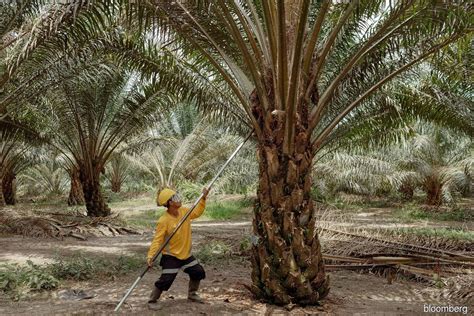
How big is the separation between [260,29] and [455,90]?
5658 mm

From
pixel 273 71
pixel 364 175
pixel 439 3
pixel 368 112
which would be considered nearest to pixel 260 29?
pixel 273 71

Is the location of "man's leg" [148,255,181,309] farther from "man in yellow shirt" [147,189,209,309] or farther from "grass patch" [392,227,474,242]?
"grass patch" [392,227,474,242]

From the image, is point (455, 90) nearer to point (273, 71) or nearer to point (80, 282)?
point (273, 71)

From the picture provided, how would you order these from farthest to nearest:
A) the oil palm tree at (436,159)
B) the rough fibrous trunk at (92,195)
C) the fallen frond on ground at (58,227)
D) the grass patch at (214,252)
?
the oil palm tree at (436,159) → the rough fibrous trunk at (92,195) → the fallen frond on ground at (58,227) → the grass patch at (214,252)

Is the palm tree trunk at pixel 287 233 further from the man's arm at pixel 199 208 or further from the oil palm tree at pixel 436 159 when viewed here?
the oil palm tree at pixel 436 159

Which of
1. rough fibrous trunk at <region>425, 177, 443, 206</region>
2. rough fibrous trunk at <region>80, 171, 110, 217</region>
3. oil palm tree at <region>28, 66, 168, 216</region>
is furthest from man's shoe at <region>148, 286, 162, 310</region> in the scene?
rough fibrous trunk at <region>425, 177, 443, 206</region>

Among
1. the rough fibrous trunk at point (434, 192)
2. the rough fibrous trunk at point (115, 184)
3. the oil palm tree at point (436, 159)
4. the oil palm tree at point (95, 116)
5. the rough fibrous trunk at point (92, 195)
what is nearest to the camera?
the oil palm tree at point (95, 116)

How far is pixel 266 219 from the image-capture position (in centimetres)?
474

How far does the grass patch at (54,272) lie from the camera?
5070 mm

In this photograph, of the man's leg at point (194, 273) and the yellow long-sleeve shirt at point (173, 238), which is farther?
the man's leg at point (194, 273)

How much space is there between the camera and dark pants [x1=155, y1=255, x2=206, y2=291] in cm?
449

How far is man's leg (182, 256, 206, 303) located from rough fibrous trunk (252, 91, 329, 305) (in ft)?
2.08

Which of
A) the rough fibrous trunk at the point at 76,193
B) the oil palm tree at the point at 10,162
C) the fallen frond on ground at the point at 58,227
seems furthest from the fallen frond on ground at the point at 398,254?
the rough fibrous trunk at the point at 76,193

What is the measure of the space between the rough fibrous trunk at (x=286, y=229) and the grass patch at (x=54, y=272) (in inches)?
94.7
